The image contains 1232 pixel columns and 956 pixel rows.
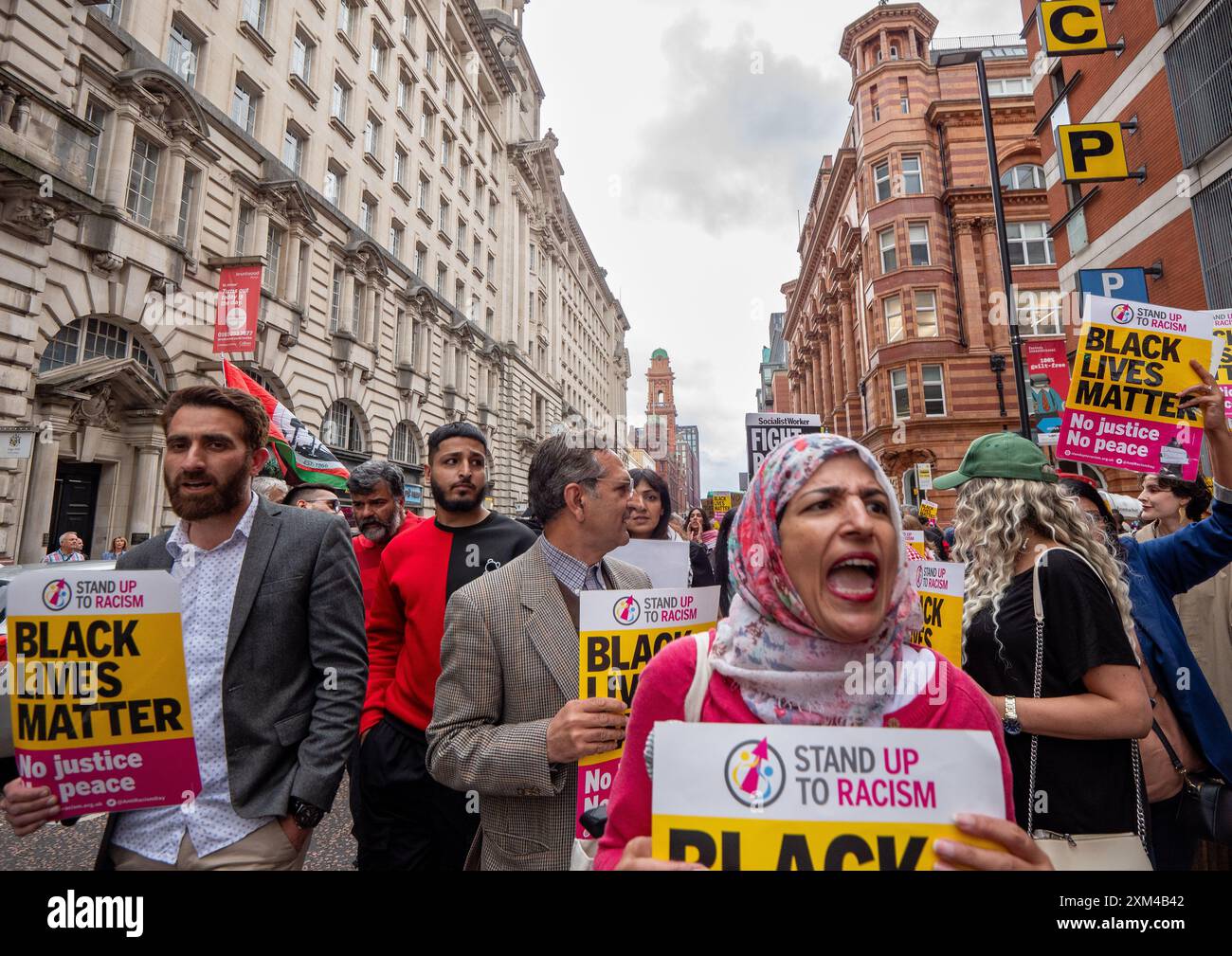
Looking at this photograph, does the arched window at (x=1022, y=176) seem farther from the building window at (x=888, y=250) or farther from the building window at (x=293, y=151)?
the building window at (x=293, y=151)

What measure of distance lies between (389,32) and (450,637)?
28.6 metres

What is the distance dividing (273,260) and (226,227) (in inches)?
87.1

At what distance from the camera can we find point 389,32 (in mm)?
23406

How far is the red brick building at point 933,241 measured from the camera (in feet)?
86.0

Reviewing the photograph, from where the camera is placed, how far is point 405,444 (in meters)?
24.8

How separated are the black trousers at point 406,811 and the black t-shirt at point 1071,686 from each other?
2162 millimetres

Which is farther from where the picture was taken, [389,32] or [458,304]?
[458,304]

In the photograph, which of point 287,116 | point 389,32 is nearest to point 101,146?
point 287,116

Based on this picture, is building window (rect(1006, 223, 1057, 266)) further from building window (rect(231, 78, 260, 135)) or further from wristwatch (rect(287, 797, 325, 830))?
wristwatch (rect(287, 797, 325, 830))

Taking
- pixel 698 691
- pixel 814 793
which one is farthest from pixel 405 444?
pixel 814 793

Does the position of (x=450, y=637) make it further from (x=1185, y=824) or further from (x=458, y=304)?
(x=458, y=304)

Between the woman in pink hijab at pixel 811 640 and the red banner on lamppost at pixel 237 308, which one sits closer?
the woman in pink hijab at pixel 811 640

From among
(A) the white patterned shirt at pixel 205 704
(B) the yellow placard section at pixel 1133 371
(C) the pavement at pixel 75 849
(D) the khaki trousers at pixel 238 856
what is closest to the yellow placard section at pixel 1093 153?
(B) the yellow placard section at pixel 1133 371

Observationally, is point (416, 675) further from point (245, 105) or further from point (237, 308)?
point (245, 105)
